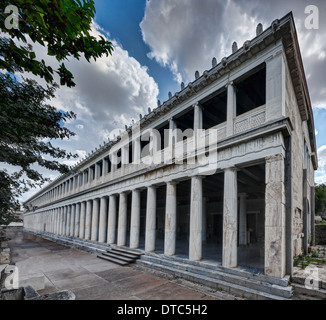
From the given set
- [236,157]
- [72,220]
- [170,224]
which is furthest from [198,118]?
[72,220]

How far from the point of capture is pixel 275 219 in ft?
23.2

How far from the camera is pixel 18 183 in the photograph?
5.70 metres

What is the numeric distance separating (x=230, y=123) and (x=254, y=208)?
1059cm

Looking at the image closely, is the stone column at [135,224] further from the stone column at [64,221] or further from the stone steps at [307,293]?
the stone column at [64,221]

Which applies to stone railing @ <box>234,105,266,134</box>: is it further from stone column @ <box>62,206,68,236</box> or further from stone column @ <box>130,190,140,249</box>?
stone column @ <box>62,206,68,236</box>

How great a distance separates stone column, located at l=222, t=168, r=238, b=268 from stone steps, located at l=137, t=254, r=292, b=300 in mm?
419

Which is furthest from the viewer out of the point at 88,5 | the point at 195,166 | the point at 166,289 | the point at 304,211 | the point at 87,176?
the point at 87,176

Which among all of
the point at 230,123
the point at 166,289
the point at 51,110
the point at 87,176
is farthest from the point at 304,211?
the point at 87,176

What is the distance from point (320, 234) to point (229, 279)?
13784mm

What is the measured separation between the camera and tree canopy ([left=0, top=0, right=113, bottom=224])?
2.93 metres

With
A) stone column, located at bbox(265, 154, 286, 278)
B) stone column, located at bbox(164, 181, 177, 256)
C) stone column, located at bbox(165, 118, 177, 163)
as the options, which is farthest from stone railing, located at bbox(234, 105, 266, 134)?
stone column, located at bbox(164, 181, 177, 256)

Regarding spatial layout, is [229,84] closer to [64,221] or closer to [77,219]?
[77,219]

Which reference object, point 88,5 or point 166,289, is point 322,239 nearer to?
point 166,289

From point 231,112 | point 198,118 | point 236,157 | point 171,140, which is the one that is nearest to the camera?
point 236,157
